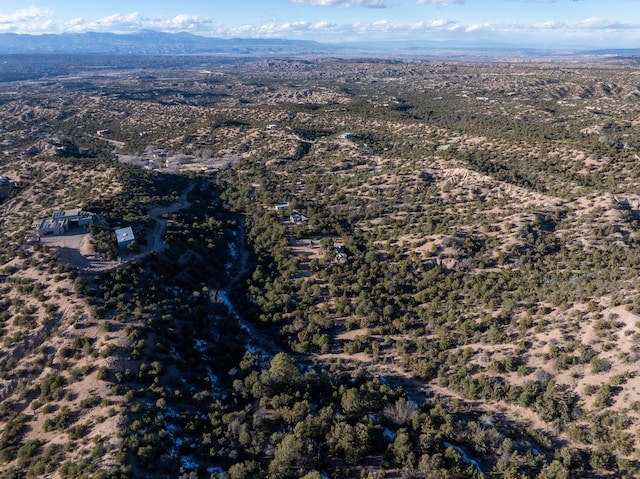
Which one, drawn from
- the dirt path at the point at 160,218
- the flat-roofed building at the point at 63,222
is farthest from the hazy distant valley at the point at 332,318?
the flat-roofed building at the point at 63,222

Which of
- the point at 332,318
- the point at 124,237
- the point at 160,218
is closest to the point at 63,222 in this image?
the point at 124,237

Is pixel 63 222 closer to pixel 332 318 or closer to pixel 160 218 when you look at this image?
pixel 160 218

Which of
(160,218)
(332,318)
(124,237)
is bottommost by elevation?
(332,318)

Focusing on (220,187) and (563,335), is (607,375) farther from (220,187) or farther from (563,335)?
(220,187)

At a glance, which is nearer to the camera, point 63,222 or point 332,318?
point 332,318

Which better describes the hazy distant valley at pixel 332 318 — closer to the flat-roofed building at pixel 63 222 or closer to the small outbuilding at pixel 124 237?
the small outbuilding at pixel 124 237

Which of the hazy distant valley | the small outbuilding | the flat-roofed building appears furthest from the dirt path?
the flat-roofed building

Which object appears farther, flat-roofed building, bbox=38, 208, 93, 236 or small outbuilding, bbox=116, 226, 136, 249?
flat-roofed building, bbox=38, 208, 93, 236

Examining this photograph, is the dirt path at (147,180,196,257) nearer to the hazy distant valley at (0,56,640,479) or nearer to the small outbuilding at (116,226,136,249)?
the hazy distant valley at (0,56,640,479)
